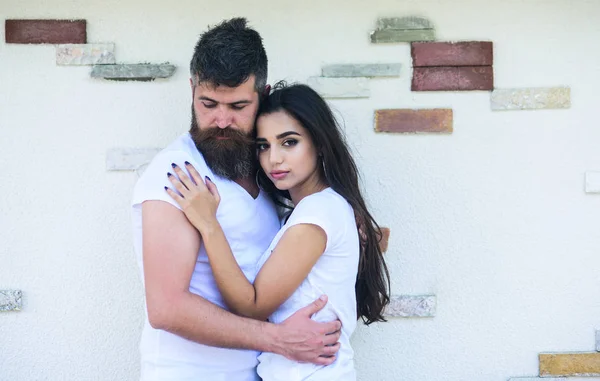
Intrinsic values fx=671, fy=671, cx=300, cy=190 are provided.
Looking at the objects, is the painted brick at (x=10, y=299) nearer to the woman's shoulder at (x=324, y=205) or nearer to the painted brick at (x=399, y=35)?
the woman's shoulder at (x=324, y=205)

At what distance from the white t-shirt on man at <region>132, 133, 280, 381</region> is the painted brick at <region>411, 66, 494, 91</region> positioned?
0.98 meters

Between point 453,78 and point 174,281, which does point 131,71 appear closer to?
point 174,281

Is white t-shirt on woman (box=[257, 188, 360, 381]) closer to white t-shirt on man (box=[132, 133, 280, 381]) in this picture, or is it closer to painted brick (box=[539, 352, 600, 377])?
white t-shirt on man (box=[132, 133, 280, 381])

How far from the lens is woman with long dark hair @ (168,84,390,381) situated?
214cm

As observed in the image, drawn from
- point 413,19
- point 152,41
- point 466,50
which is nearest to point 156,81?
point 152,41

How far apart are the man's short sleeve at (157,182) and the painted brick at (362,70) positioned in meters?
0.95

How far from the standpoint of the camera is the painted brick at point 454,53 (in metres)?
2.88

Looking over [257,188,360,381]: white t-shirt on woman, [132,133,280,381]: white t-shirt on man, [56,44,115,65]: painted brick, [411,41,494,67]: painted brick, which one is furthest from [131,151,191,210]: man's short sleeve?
[411,41,494,67]: painted brick

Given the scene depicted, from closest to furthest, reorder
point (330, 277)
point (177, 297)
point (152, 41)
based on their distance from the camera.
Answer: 1. point (177, 297)
2. point (330, 277)
3. point (152, 41)

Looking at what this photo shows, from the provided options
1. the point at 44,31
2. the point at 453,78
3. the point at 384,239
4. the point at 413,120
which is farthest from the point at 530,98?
the point at 44,31

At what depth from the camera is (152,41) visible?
2857 millimetres

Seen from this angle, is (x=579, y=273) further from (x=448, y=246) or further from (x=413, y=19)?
(x=413, y=19)

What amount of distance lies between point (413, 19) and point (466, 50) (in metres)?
0.26

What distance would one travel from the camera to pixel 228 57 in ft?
7.54
